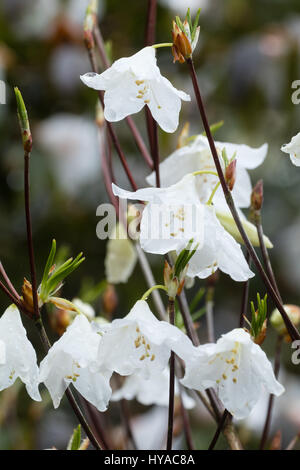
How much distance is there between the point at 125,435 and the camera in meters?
0.57

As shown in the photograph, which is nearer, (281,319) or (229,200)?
(229,200)

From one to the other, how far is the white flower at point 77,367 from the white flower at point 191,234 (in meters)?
0.06

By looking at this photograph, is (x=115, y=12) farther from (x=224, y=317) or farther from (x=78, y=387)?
(x=78, y=387)

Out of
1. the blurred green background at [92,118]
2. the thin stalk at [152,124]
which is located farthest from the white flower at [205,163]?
the blurred green background at [92,118]

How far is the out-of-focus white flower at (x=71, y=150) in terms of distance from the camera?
4.13 feet

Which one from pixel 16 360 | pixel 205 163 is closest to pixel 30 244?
pixel 16 360

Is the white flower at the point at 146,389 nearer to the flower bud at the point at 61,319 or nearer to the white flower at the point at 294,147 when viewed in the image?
the flower bud at the point at 61,319

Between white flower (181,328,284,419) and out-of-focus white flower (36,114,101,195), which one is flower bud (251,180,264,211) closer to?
Answer: white flower (181,328,284,419)

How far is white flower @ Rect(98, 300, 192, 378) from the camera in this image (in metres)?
0.36

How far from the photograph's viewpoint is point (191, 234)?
0.39m

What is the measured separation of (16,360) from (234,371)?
12cm

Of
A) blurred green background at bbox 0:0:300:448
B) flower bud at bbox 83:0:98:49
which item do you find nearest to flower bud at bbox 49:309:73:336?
flower bud at bbox 83:0:98:49

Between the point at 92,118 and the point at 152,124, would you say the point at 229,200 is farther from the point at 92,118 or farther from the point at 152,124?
the point at 92,118

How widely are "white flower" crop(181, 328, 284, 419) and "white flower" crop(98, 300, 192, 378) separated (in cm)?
1
